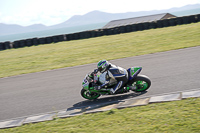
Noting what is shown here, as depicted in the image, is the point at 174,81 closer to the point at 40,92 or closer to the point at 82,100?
the point at 82,100

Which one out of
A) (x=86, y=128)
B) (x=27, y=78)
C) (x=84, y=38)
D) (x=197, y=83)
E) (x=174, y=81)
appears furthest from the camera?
(x=84, y=38)

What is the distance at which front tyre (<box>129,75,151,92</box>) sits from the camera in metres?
8.64

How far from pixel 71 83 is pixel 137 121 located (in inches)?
224

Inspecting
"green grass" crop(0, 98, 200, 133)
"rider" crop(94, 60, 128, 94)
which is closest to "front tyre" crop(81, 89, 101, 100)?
"rider" crop(94, 60, 128, 94)

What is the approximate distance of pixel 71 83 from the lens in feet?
37.0

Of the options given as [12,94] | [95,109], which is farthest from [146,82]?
[12,94]

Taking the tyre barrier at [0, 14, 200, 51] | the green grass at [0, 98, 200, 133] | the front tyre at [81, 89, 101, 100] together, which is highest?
the tyre barrier at [0, 14, 200, 51]

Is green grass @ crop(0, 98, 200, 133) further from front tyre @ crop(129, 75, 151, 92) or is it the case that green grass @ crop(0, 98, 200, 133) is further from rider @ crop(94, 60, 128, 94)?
front tyre @ crop(129, 75, 151, 92)

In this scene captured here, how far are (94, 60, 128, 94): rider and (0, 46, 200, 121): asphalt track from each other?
1.43 ft

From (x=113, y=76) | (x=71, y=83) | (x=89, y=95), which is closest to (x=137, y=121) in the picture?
(x=113, y=76)

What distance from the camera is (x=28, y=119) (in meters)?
7.78

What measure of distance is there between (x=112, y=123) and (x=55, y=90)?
4960mm

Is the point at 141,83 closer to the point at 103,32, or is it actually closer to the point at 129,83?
the point at 129,83

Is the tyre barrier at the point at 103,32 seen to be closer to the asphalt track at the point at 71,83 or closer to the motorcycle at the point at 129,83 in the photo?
the asphalt track at the point at 71,83
